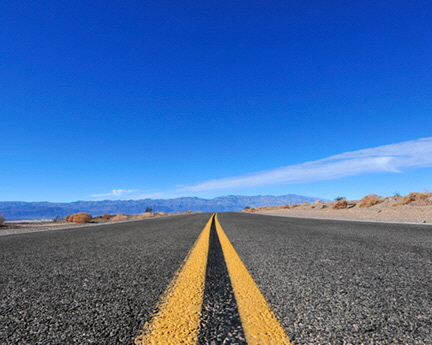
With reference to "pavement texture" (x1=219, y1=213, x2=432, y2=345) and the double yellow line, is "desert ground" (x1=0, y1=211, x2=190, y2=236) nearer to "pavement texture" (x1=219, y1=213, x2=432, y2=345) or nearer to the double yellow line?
the double yellow line

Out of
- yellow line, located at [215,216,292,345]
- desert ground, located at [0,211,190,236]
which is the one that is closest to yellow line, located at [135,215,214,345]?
yellow line, located at [215,216,292,345]

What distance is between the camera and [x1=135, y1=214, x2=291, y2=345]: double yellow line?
36.1 inches

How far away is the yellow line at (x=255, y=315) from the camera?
0.91 m

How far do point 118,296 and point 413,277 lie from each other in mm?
1924

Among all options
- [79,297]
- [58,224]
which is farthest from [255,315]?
[58,224]

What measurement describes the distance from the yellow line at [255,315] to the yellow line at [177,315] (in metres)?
0.20

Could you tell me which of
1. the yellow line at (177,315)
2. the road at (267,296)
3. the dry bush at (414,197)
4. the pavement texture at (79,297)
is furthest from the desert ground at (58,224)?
the dry bush at (414,197)

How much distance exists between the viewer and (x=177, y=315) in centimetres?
112

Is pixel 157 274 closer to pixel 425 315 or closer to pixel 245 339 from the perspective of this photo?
pixel 245 339

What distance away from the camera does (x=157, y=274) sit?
1936mm

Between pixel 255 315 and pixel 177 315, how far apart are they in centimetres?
34

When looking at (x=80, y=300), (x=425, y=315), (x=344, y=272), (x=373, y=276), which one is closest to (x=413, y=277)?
(x=373, y=276)

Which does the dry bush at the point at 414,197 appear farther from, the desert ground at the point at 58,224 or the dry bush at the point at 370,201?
the desert ground at the point at 58,224

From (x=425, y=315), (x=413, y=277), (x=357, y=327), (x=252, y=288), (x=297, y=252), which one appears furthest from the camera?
(x=297, y=252)
